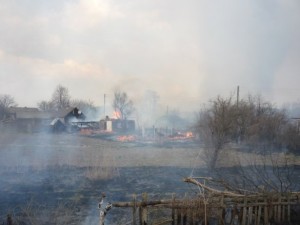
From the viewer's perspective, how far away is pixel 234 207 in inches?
262

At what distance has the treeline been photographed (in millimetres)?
16859

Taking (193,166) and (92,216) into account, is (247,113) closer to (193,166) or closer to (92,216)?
(193,166)

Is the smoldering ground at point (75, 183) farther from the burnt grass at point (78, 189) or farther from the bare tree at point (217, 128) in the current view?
the bare tree at point (217, 128)

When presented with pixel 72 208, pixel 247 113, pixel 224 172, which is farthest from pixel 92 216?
pixel 247 113

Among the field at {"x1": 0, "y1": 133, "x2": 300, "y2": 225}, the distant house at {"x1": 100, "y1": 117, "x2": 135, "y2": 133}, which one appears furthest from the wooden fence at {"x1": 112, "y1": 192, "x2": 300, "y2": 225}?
the distant house at {"x1": 100, "y1": 117, "x2": 135, "y2": 133}

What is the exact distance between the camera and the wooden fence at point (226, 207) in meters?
6.50

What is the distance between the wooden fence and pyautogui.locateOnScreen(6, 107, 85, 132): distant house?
33.1 m

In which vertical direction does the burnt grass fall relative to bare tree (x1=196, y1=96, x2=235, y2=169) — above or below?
below

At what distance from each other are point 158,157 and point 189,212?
14.2 metres

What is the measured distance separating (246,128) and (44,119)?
91.9 feet

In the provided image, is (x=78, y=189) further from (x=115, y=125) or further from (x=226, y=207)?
(x=115, y=125)

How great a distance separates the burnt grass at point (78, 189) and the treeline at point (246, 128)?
228 centimetres

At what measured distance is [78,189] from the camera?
39.7 feet

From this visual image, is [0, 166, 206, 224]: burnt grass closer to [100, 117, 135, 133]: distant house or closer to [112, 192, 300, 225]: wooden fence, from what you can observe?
[112, 192, 300, 225]: wooden fence
